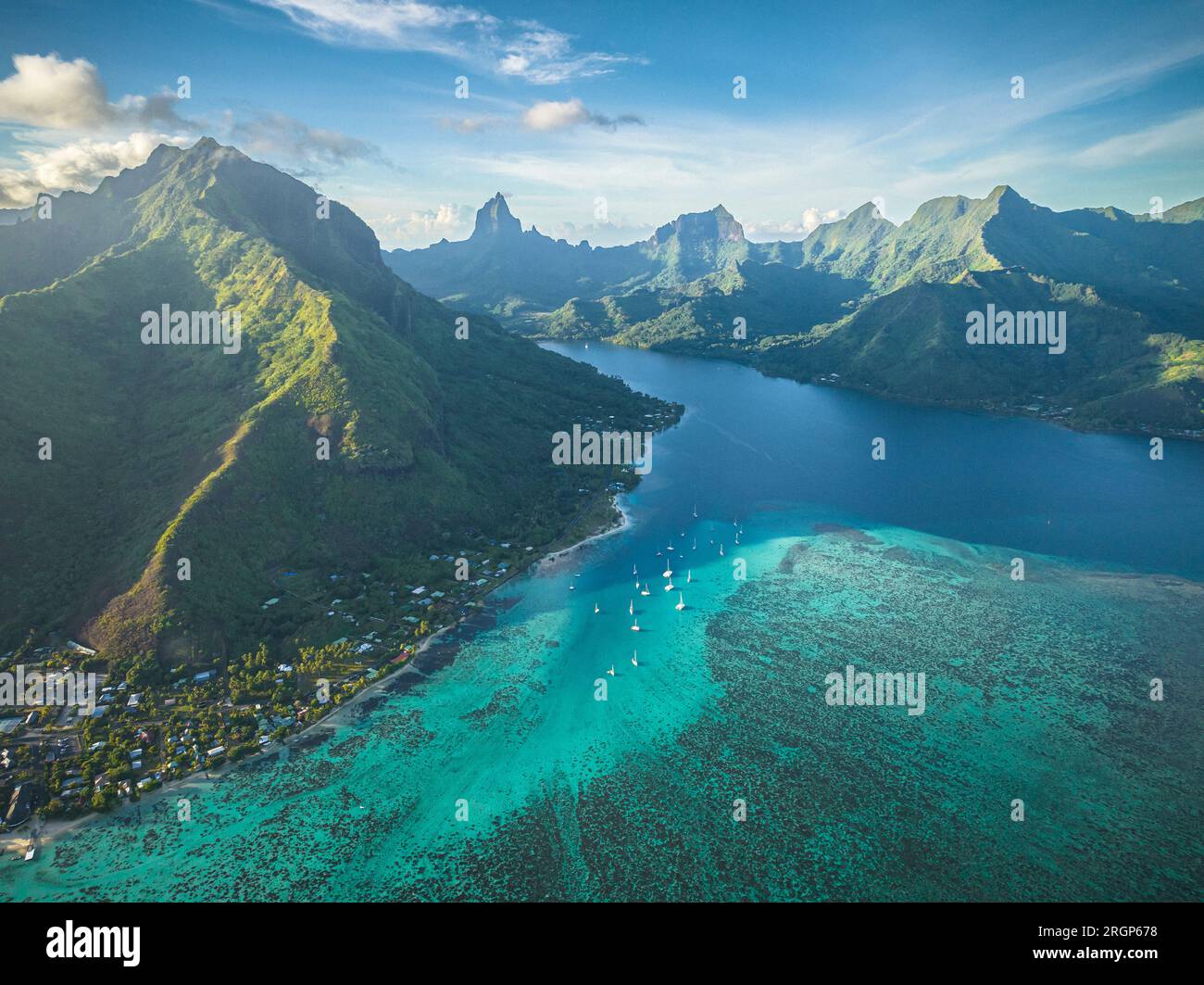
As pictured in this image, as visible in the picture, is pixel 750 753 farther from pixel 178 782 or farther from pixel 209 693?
pixel 209 693

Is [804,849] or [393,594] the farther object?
[393,594]

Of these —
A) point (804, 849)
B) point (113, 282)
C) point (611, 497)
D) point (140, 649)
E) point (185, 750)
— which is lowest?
point (804, 849)

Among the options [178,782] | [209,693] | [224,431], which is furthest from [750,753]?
[224,431]

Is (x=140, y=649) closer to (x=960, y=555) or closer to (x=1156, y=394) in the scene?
(x=960, y=555)

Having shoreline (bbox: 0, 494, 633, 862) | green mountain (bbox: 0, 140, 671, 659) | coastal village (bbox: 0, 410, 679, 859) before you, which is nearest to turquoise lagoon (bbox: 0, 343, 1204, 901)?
shoreline (bbox: 0, 494, 633, 862)

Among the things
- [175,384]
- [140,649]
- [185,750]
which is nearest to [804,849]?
[185,750]

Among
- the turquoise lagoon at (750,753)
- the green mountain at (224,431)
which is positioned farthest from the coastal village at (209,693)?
the turquoise lagoon at (750,753)
